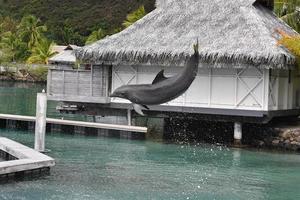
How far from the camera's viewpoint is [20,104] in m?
33.9

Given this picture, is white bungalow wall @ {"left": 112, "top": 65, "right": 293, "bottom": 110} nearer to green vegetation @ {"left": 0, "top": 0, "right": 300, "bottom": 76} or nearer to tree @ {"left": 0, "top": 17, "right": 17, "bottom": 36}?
green vegetation @ {"left": 0, "top": 0, "right": 300, "bottom": 76}

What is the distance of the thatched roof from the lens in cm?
2000

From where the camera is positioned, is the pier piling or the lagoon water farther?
the pier piling

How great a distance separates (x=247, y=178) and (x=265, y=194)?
5.95 feet

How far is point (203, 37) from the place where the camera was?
21.3 metres

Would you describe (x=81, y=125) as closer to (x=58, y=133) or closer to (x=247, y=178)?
(x=58, y=133)

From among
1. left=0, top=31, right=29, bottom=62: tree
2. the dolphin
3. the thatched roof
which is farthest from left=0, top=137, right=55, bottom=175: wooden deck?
left=0, top=31, right=29, bottom=62: tree

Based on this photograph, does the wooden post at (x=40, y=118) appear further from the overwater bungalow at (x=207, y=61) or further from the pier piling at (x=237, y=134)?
the pier piling at (x=237, y=134)

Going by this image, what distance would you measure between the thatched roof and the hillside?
6272 centimetres

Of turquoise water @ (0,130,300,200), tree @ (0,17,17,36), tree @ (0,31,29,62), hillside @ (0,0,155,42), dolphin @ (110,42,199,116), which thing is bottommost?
turquoise water @ (0,130,300,200)

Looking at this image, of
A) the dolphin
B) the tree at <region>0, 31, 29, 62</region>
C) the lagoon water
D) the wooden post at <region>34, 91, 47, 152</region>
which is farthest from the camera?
the tree at <region>0, 31, 29, 62</region>

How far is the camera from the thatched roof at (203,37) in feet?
65.6

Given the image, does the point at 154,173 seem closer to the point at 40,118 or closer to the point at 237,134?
the point at 40,118

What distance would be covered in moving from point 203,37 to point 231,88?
73.2 inches
